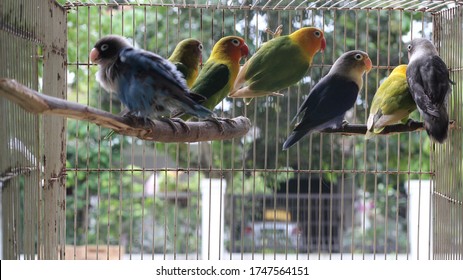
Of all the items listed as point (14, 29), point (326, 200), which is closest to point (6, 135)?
point (14, 29)

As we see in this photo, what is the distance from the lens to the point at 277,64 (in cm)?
242

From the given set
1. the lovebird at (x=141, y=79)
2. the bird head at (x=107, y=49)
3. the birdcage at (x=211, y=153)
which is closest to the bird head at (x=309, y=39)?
the birdcage at (x=211, y=153)

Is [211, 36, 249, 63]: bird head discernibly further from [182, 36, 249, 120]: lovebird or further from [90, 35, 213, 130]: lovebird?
[90, 35, 213, 130]: lovebird

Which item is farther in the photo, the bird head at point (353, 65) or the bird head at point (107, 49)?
the bird head at point (353, 65)

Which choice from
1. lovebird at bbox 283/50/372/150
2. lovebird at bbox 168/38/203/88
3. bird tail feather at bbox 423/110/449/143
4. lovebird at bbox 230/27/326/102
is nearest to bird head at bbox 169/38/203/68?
lovebird at bbox 168/38/203/88

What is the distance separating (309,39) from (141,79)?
74cm

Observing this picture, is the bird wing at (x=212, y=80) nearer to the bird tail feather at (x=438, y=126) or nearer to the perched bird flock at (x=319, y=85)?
the perched bird flock at (x=319, y=85)

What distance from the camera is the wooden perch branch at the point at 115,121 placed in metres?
1.44

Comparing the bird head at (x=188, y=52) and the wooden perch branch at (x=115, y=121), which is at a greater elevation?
the bird head at (x=188, y=52)

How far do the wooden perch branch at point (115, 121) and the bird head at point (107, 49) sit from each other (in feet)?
0.74

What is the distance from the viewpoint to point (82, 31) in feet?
15.2

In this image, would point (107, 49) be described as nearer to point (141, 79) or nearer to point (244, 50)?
point (141, 79)

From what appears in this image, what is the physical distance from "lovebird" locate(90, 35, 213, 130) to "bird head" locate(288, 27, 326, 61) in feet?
1.96

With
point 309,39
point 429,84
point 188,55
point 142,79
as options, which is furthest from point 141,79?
point 429,84
